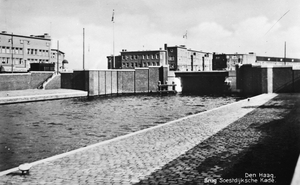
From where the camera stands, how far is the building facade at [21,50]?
243 feet

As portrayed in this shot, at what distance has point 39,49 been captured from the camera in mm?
85500

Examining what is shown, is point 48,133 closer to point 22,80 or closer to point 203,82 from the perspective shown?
point 22,80

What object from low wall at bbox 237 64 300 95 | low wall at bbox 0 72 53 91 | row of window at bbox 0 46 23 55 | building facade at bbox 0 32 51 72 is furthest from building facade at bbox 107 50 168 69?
low wall at bbox 237 64 300 95

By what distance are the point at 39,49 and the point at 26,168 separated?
83.2 meters

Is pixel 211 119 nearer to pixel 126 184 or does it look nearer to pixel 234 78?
pixel 126 184

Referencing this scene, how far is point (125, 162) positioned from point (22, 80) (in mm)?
43738

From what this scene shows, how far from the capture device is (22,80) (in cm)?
4809

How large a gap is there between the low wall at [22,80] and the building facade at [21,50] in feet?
66.6

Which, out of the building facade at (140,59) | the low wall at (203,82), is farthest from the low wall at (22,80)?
the building facade at (140,59)

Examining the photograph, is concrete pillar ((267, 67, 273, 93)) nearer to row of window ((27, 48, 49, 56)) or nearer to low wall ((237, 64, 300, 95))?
low wall ((237, 64, 300, 95))

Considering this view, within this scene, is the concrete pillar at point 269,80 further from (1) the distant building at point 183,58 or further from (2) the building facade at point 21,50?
(1) the distant building at point 183,58

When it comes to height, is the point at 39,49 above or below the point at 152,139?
above

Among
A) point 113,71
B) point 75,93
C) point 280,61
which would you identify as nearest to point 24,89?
point 75,93

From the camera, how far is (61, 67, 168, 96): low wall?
52938 mm
